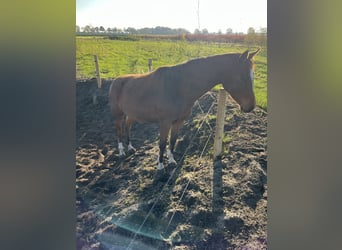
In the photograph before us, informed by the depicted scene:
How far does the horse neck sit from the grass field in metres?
0.05

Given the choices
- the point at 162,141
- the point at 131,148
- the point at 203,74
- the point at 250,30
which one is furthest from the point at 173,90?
the point at 250,30

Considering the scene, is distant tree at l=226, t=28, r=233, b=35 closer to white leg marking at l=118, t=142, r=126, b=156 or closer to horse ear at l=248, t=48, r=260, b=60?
horse ear at l=248, t=48, r=260, b=60

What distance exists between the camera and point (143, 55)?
174cm

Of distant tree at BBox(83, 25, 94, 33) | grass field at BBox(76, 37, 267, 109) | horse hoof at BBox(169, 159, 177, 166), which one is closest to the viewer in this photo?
distant tree at BBox(83, 25, 94, 33)

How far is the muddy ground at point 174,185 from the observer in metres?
1.62

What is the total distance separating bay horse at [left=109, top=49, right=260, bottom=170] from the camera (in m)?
1.79

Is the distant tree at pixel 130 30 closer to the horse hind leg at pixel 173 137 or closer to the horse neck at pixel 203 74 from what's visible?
the horse neck at pixel 203 74

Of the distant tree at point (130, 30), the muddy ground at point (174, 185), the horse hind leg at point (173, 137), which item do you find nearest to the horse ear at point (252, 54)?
the muddy ground at point (174, 185)

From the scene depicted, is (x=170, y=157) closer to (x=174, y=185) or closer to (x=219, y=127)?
(x=174, y=185)

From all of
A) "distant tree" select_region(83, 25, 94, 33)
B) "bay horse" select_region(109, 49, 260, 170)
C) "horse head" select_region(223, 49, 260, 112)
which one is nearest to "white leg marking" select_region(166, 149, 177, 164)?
"bay horse" select_region(109, 49, 260, 170)

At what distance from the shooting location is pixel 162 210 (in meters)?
1.67
